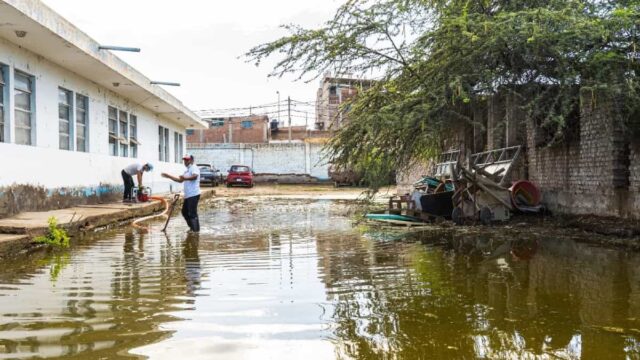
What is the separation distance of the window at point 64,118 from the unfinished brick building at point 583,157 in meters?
9.87

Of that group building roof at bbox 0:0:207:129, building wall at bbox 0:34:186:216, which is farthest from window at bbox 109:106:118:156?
building roof at bbox 0:0:207:129

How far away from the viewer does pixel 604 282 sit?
5324 mm

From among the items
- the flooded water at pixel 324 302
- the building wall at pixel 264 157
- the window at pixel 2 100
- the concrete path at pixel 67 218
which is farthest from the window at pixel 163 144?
the building wall at pixel 264 157

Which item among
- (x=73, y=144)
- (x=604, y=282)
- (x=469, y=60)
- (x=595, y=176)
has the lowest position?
(x=604, y=282)

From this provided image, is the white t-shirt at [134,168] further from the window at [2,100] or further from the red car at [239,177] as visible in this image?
the red car at [239,177]

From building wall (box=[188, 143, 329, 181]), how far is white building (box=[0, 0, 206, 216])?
2419 cm

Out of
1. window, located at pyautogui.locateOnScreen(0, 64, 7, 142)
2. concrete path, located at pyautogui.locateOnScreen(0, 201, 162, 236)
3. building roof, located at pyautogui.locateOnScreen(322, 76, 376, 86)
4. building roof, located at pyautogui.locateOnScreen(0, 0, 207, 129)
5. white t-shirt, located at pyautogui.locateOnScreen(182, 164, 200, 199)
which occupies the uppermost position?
building roof, located at pyautogui.locateOnScreen(0, 0, 207, 129)

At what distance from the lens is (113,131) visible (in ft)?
56.2

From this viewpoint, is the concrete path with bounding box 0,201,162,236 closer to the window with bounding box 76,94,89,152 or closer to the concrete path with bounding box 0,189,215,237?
the concrete path with bounding box 0,189,215,237

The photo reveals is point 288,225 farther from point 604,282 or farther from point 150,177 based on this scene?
point 150,177

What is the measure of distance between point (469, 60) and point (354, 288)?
18.8ft

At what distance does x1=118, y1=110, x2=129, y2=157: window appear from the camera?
1780 cm

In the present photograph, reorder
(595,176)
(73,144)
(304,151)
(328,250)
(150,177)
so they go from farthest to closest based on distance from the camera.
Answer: (304,151), (150,177), (73,144), (595,176), (328,250)

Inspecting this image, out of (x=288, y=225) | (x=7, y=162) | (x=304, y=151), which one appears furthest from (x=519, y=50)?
(x=304, y=151)
